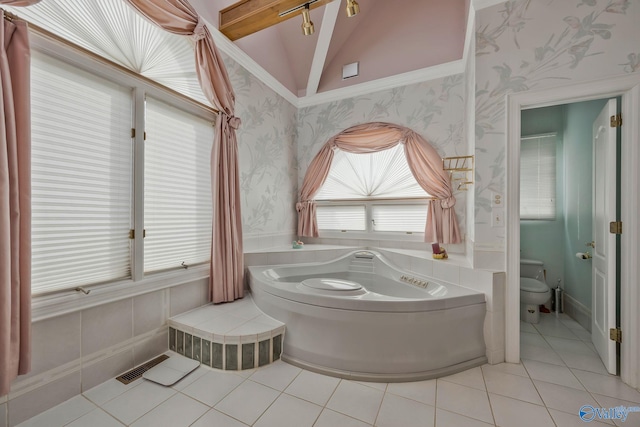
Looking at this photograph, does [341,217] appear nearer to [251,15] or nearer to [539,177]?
[251,15]

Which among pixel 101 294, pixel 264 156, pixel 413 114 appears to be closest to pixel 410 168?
pixel 413 114

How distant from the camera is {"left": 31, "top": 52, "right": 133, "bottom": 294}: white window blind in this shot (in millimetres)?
1328

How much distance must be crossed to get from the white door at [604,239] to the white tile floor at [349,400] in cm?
25

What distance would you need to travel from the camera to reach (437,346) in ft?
5.40

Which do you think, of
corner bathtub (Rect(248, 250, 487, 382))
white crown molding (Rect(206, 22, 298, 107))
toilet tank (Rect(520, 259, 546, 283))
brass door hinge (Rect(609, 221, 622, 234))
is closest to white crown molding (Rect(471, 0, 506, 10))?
brass door hinge (Rect(609, 221, 622, 234))

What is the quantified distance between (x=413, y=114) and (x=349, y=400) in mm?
2795

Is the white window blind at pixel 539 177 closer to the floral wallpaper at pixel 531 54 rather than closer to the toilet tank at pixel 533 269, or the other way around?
the toilet tank at pixel 533 269

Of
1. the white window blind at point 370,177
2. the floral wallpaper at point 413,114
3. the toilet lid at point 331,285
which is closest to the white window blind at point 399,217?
the white window blind at point 370,177

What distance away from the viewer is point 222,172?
223 cm

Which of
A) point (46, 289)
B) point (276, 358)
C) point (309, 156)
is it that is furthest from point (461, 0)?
point (46, 289)

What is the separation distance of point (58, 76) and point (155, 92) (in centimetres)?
53

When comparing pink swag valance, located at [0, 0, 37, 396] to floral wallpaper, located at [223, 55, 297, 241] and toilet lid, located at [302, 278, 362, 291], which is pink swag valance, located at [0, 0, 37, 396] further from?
toilet lid, located at [302, 278, 362, 291]

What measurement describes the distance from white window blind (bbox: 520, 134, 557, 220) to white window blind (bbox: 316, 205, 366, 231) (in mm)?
2013

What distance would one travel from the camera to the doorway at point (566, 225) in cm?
189
